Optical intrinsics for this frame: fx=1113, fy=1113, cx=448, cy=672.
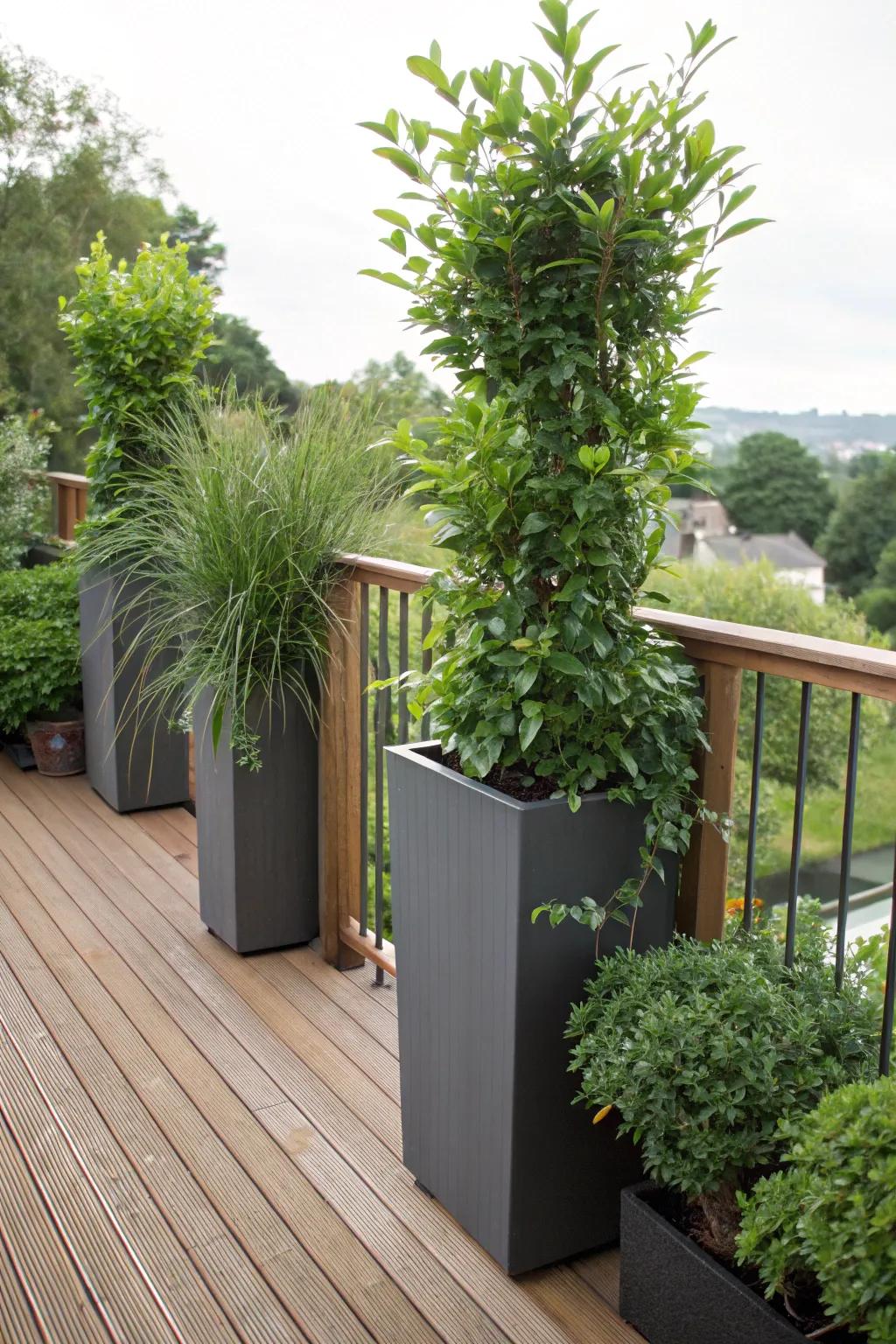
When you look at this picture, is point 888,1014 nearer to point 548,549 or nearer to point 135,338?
point 548,549

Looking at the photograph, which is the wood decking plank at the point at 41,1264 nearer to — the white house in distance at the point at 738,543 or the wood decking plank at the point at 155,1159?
the wood decking plank at the point at 155,1159

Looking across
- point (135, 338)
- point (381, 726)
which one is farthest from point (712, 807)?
point (135, 338)

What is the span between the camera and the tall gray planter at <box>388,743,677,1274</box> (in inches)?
71.0

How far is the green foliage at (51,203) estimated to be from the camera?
1518 centimetres

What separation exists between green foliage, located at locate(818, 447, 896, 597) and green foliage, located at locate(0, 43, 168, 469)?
27.1 m

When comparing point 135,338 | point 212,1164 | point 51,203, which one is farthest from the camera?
point 51,203

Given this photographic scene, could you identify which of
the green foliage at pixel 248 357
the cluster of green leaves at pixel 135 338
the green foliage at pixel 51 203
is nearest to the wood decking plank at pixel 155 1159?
the cluster of green leaves at pixel 135 338

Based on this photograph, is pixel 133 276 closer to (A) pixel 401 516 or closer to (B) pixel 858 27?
(A) pixel 401 516

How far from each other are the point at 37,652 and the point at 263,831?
206 cm

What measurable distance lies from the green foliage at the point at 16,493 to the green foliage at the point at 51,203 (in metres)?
9.69

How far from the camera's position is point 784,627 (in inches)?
1109

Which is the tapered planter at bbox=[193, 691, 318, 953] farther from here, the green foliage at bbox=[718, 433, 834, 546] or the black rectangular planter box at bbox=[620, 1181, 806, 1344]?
the green foliage at bbox=[718, 433, 834, 546]

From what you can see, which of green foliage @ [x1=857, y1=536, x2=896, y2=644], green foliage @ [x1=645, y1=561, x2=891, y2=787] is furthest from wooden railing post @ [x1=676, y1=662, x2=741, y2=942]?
green foliage @ [x1=857, y1=536, x2=896, y2=644]

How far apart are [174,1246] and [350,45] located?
32449mm
